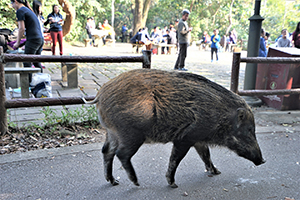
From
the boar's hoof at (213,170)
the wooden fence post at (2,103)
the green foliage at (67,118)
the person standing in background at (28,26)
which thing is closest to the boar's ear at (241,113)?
the boar's hoof at (213,170)

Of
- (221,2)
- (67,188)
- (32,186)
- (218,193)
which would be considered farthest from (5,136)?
(221,2)

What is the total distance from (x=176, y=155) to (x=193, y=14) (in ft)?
103

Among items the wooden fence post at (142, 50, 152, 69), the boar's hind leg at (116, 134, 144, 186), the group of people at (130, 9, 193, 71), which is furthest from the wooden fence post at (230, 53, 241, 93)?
the group of people at (130, 9, 193, 71)

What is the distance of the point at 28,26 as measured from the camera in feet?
19.6

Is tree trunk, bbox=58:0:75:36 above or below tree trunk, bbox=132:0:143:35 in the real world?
below

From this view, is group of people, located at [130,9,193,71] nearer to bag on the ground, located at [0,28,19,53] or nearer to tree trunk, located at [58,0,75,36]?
tree trunk, located at [58,0,75,36]

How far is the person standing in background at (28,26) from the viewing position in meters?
5.59

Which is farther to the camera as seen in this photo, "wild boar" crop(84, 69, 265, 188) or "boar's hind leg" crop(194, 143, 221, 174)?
"boar's hind leg" crop(194, 143, 221, 174)

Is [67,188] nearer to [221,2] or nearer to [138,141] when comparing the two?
[138,141]

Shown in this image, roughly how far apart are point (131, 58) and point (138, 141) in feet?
6.34

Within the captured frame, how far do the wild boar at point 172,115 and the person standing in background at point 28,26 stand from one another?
3969mm

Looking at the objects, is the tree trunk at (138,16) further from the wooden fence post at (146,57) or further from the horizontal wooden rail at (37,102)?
the horizontal wooden rail at (37,102)

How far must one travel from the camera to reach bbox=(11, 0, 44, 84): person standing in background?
220 inches

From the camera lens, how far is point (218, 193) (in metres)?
2.69
